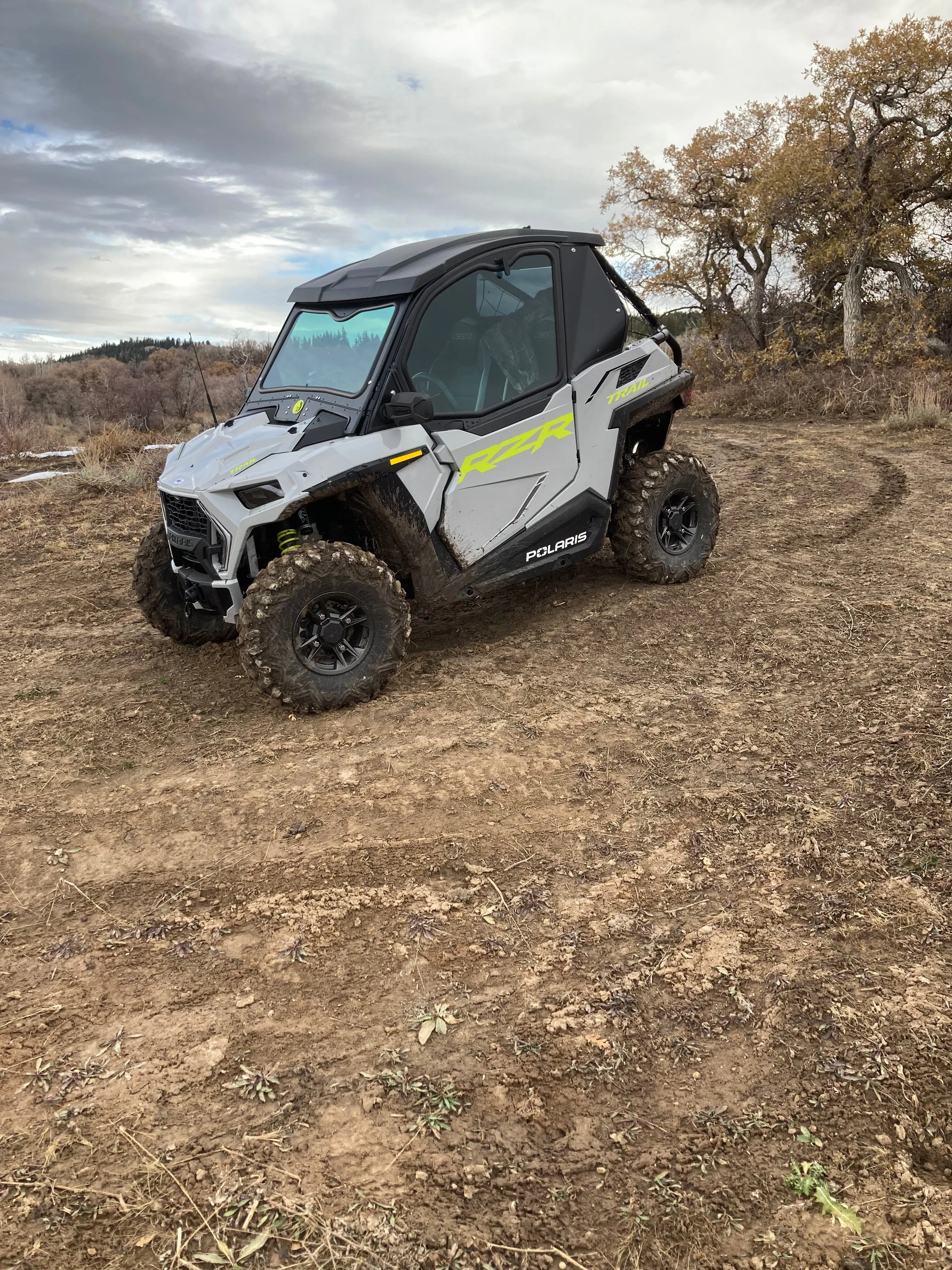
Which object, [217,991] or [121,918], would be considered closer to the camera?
[217,991]

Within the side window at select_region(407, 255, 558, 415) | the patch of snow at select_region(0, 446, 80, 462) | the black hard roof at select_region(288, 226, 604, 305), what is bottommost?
the patch of snow at select_region(0, 446, 80, 462)

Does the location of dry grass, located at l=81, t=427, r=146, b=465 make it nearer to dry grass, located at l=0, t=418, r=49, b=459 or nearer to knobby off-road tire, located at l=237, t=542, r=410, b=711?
dry grass, located at l=0, t=418, r=49, b=459

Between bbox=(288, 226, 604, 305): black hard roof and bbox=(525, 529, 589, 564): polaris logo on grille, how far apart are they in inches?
64.3

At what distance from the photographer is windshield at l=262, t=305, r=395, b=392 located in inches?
179

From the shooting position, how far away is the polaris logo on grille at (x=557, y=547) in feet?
16.8

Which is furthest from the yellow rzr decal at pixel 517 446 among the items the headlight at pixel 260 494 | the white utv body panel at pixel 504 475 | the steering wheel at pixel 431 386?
the headlight at pixel 260 494

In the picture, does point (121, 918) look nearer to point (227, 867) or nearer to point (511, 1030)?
point (227, 867)

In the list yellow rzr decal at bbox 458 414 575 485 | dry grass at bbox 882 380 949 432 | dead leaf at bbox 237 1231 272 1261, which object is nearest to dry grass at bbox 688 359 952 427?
dry grass at bbox 882 380 949 432

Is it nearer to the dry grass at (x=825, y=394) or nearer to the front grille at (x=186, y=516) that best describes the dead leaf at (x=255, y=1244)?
the front grille at (x=186, y=516)

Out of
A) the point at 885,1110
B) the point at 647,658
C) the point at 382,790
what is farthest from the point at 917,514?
the point at 885,1110

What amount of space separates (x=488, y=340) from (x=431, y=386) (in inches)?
20.6

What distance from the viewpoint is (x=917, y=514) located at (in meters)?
7.39

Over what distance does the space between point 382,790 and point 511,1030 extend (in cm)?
143

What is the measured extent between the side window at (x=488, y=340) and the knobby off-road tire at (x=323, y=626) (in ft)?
3.45
